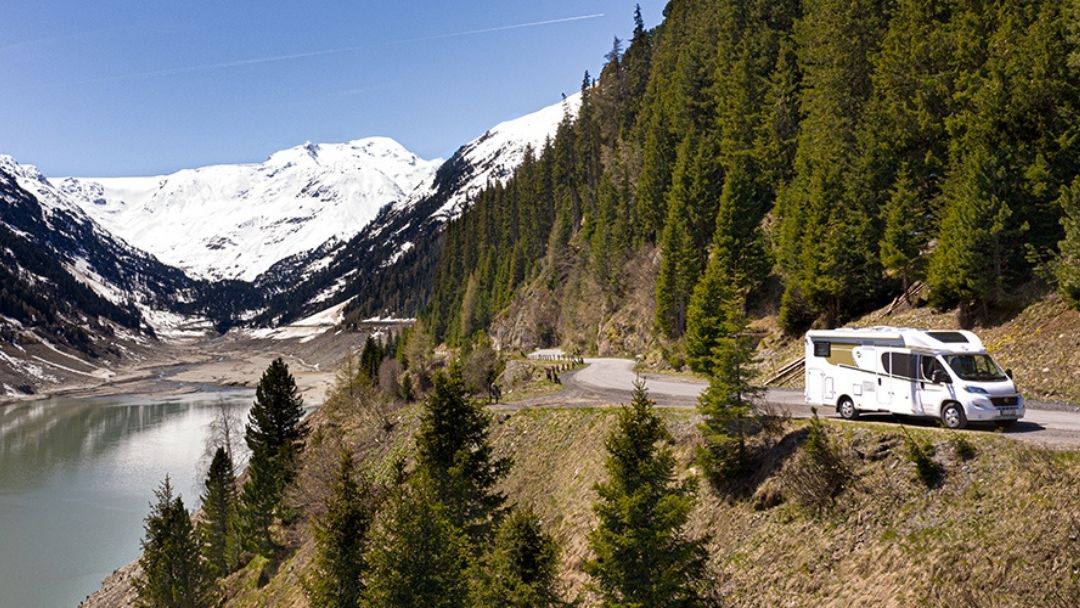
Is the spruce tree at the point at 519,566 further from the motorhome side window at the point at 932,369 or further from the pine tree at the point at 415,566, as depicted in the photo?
the motorhome side window at the point at 932,369

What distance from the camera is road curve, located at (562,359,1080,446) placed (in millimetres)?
16656

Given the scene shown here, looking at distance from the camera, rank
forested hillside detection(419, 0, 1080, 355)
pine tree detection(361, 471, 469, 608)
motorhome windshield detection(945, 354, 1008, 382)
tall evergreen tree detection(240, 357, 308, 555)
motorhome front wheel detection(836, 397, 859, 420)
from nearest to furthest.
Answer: motorhome windshield detection(945, 354, 1008, 382)
pine tree detection(361, 471, 469, 608)
motorhome front wheel detection(836, 397, 859, 420)
forested hillside detection(419, 0, 1080, 355)
tall evergreen tree detection(240, 357, 308, 555)

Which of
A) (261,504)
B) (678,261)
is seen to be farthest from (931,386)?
(261,504)

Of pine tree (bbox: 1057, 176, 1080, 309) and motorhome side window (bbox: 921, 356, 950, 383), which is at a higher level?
pine tree (bbox: 1057, 176, 1080, 309)

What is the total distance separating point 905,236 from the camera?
111ft

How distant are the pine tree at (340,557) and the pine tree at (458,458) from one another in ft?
9.80

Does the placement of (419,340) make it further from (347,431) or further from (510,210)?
(347,431)

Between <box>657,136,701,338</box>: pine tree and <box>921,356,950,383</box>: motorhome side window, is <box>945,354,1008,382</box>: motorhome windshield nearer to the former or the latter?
<box>921,356,950,383</box>: motorhome side window

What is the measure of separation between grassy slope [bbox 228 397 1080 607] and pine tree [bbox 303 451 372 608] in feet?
23.7

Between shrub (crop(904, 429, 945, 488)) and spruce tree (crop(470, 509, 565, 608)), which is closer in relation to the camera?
shrub (crop(904, 429, 945, 488))

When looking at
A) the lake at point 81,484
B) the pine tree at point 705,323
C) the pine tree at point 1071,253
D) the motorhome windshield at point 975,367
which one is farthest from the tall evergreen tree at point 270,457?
the pine tree at point 1071,253

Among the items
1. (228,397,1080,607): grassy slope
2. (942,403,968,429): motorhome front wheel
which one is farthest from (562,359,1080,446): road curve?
(228,397,1080,607): grassy slope

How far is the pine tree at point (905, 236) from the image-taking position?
3353 cm

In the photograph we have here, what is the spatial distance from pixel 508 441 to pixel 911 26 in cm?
3367
